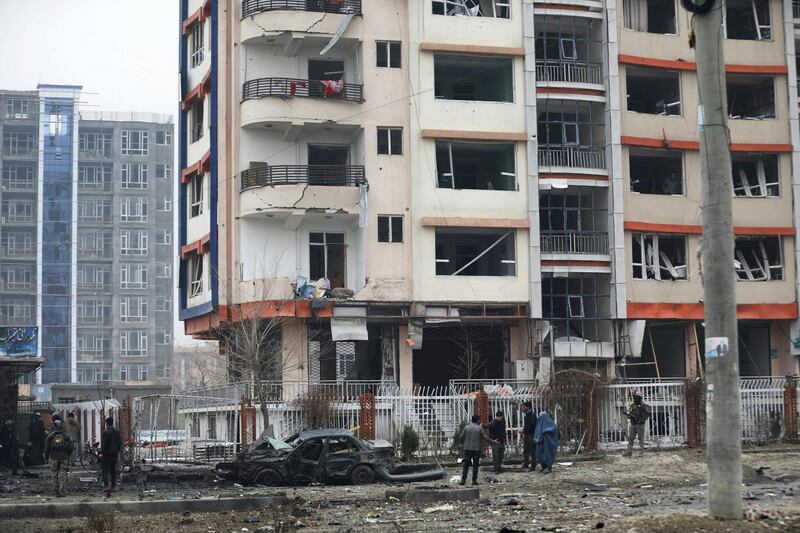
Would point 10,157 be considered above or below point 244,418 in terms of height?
above

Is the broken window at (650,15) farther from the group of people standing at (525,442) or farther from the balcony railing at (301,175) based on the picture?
the group of people standing at (525,442)

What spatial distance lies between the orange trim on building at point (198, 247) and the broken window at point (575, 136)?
13.9 meters

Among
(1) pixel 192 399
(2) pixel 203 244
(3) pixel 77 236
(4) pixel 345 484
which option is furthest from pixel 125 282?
(4) pixel 345 484

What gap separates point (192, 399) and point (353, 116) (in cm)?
1272

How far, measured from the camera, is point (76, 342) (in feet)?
393

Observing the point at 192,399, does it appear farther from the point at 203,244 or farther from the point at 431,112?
the point at 431,112

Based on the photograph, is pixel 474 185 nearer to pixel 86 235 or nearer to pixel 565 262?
pixel 565 262

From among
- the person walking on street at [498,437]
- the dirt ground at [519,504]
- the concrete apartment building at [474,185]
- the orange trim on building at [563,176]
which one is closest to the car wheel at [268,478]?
the dirt ground at [519,504]

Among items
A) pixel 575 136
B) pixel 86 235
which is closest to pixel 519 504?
pixel 575 136

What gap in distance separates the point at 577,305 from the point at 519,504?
26.1 meters

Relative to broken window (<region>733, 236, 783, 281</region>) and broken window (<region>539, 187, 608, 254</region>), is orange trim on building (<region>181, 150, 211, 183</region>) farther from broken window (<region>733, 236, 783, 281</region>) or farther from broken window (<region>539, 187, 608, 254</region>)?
broken window (<region>733, 236, 783, 281</region>)

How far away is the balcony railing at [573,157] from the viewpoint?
1791 inches

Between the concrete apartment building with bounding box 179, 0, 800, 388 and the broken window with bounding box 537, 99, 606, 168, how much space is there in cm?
11

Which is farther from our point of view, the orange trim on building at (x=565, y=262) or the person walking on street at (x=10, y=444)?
the orange trim on building at (x=565, y=262)
